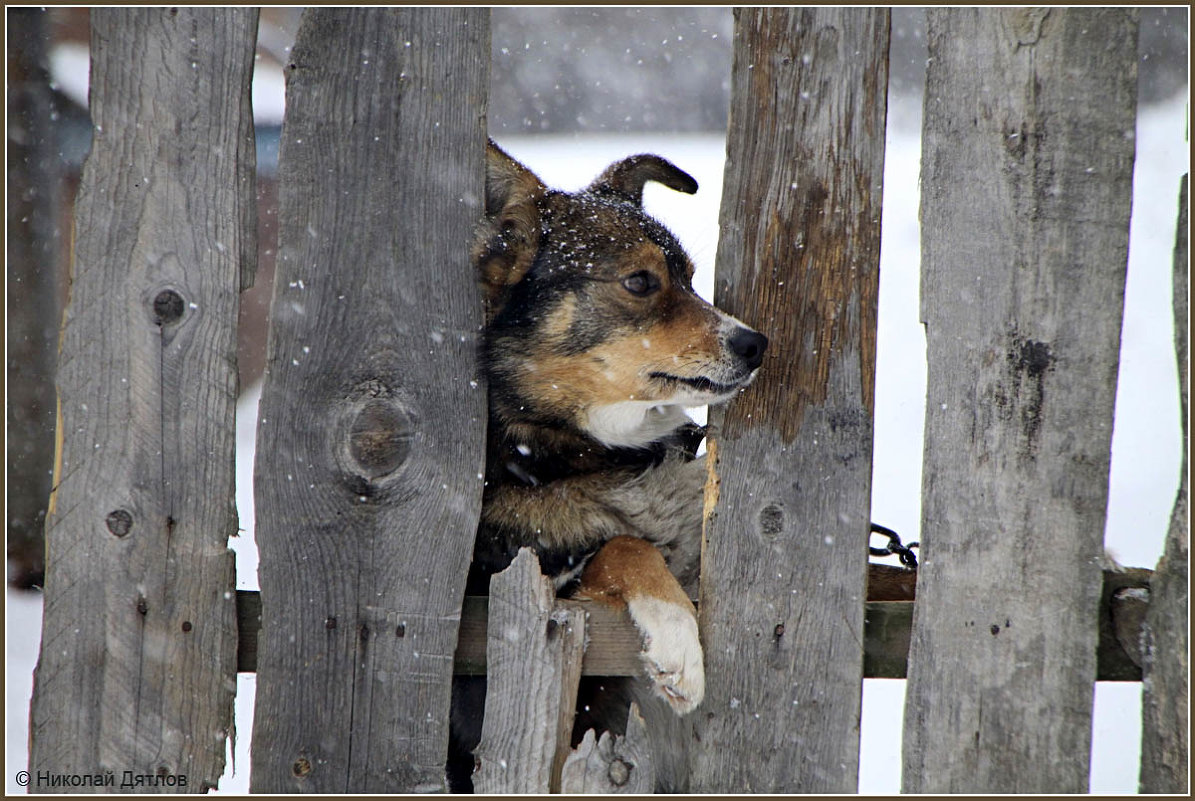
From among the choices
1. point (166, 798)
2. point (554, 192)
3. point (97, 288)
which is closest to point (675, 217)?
point (554, 192)

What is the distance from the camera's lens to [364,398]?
94.0 inches

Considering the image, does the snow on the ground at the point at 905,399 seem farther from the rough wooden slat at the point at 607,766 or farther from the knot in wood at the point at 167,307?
the knot in wood at the point at 167,307

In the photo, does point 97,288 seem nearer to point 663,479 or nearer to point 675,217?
point 663,479

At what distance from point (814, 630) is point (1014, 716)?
1.78ft

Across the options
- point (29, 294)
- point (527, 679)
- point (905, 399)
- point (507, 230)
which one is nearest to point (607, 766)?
point (527, 679)

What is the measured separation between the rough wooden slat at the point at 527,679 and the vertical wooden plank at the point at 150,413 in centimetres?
74

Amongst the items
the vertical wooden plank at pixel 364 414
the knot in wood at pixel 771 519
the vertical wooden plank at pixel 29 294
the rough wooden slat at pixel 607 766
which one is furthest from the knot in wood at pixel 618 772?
the vertical wooden plank at pixel 29 294

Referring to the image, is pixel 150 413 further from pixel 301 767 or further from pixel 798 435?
pixel 798 435

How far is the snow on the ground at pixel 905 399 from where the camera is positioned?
421 centimetres

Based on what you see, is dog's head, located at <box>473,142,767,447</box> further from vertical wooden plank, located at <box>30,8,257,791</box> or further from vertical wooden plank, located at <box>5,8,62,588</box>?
vertical wooden plank, located at <box>5,8,62,588</box>

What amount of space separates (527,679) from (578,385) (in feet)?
2.98

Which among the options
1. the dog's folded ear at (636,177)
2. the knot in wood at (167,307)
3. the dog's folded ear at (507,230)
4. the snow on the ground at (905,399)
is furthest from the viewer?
the snow on the ground at (905,399)

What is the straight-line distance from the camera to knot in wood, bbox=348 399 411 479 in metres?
2.38

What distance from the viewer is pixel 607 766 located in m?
2.38
